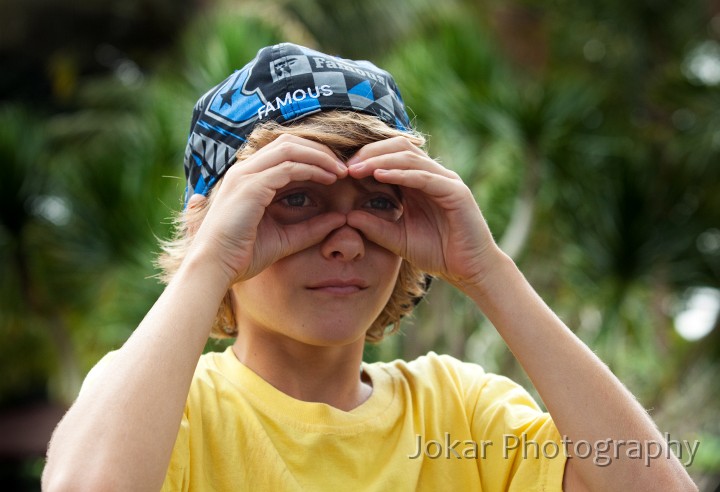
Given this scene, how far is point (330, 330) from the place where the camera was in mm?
1953

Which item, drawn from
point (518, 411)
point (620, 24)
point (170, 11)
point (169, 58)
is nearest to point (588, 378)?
point (518, 411)

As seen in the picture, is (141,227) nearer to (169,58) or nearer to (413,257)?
(413,257)

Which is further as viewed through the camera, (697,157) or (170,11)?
(170,11)

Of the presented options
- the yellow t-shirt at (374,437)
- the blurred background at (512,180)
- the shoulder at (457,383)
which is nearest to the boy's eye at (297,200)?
the yellow t-shirt at (374,437)

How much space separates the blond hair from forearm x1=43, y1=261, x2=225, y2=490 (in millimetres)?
358

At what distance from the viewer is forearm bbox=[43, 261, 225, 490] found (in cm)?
160

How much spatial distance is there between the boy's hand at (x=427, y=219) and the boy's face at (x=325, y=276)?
0.05 metres

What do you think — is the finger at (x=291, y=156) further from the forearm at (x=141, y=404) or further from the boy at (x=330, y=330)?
the forearm at (x=141, y=404)

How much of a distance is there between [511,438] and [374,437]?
33 cm

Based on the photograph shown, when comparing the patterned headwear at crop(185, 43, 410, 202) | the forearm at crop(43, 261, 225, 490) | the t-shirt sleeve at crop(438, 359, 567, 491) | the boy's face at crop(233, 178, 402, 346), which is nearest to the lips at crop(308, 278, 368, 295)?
→ the boy's face at crop(233, 178, 402, 346)

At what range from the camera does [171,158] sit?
7852mm

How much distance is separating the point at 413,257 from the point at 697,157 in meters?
6.50

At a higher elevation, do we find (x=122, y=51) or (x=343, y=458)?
(x=122, y=51)

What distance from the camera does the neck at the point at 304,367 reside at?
2.08m
